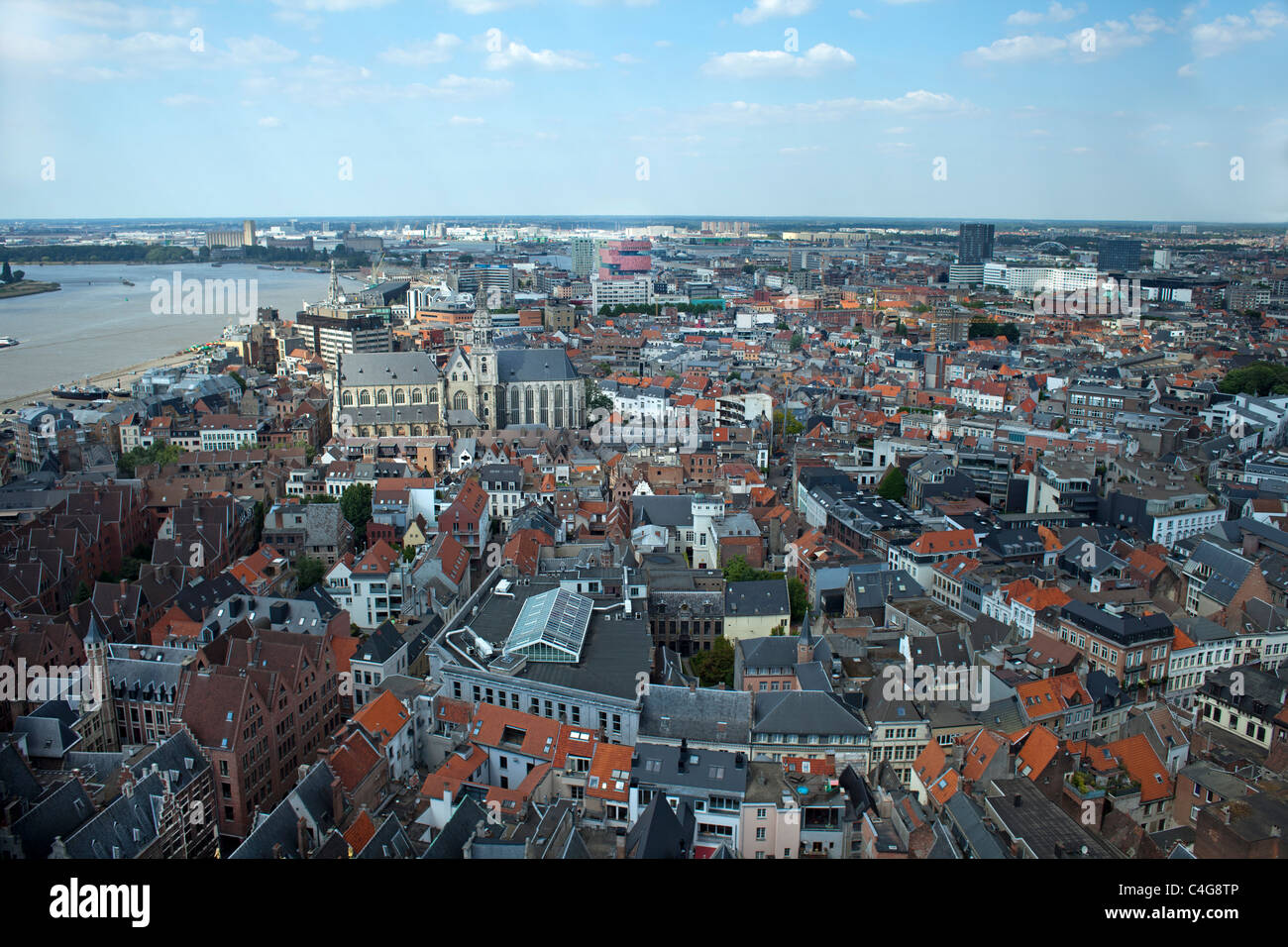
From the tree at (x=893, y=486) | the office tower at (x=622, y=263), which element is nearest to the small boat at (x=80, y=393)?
the tree at (x=893, y=486)

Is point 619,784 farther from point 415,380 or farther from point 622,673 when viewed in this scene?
point 415,380

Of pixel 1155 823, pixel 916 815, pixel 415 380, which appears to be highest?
pixel 415 380

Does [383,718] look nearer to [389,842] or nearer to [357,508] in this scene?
[389,842]

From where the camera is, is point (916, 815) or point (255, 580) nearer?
point (916, 815)

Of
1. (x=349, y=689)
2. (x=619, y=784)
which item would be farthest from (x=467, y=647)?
(x=619, y=784)

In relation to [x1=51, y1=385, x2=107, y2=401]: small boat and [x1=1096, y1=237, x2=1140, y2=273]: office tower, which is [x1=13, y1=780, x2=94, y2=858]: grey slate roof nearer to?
[x1=51, y1=385, x2=107, y2=401]: small boat
